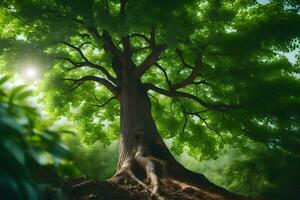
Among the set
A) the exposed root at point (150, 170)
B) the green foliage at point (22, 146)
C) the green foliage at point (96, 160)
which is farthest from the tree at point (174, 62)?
the green foliage at point (96, 160)

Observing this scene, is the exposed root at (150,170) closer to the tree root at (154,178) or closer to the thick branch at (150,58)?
the tree root at (154,178)

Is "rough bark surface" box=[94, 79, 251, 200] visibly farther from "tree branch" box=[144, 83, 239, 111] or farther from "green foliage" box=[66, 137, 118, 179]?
"green foliage" box=[66, 137, 118, 179]

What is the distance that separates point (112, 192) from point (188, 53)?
21.3 feet

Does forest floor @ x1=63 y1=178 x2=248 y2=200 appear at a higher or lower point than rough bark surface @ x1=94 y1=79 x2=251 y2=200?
lower

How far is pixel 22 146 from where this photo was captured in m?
1.56

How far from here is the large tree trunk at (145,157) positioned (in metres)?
7.17

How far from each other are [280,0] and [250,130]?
15.1ft

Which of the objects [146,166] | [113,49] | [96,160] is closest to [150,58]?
[113,49]

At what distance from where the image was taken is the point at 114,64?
1152 cm

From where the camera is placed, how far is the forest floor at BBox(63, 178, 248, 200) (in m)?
5.55

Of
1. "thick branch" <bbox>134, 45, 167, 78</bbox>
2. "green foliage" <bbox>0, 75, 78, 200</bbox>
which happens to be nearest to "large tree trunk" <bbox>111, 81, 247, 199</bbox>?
"thick branch" <bbox>134, 45, 167, 78</bbox>

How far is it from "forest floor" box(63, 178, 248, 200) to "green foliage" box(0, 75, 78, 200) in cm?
386

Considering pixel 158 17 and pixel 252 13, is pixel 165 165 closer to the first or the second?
pixel 158 17

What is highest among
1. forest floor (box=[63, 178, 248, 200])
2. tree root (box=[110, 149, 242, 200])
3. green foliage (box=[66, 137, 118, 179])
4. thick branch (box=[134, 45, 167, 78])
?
thick branch (box=[134, 45, 167, 78])
